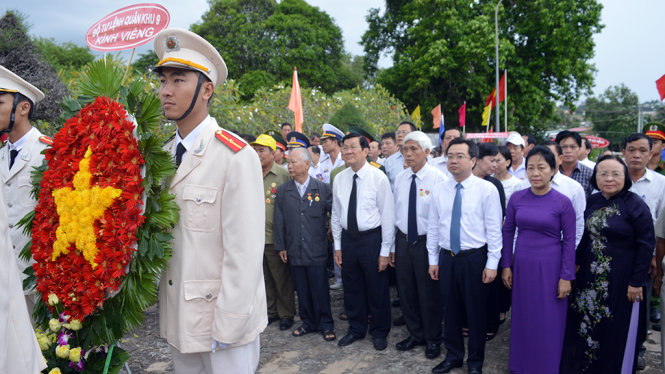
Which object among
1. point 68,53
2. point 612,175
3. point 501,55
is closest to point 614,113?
point 501,55

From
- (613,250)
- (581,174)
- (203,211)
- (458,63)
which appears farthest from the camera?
(458,63)

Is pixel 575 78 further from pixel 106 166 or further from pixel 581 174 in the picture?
pixel 106 166

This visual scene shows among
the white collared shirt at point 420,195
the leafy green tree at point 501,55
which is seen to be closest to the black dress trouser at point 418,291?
the white collared shirt at point 420,195

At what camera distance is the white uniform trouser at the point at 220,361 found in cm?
218

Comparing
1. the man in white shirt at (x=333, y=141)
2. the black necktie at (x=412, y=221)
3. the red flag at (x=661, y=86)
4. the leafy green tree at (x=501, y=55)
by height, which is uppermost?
the leafy green tree at (x=501, y=55)

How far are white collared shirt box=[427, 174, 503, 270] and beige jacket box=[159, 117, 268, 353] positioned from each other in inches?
90.7

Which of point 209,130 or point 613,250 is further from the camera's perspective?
point 613,250

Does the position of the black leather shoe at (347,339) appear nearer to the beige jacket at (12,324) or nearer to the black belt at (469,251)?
the black belt at (469,251)

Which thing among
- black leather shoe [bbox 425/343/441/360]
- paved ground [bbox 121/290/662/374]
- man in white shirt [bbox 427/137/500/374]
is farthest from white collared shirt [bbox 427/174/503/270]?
paved ground [bbox 121/290/662/374]

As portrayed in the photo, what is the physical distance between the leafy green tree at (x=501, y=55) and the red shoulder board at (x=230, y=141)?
20.3 meters

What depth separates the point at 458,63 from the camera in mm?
22234

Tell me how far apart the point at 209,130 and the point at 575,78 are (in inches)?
973

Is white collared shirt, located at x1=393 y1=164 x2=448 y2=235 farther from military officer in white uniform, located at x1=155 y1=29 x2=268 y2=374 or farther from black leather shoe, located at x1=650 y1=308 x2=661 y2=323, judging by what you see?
black leather shoe, located at x1=650 y1=308 x2=661 y2=323

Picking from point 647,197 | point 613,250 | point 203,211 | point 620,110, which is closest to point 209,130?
point 203,211
